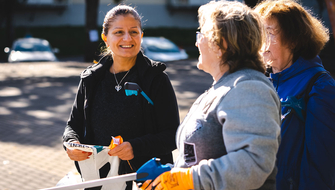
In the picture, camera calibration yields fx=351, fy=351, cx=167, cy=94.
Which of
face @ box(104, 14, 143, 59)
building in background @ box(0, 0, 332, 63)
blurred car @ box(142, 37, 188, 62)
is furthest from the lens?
building in background @ box(0, 0, 332, 63)

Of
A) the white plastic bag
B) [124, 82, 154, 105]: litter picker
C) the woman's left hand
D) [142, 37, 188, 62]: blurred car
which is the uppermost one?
[124, 82, 154, 105]: litter picker

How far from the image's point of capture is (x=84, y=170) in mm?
2412

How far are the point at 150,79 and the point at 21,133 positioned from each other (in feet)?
15.2

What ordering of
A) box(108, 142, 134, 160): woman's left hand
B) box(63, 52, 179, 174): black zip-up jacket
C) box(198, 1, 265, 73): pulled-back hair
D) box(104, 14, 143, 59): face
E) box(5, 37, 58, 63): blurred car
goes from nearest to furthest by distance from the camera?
box(198, 1, 265, 73): pulled-back hair → box(108, 142, 134, 160): woman's left hand → box(63, 52, 179, 174): black zip-up jacket → box(104, 14, 143, 59): face → box(5, 37, 58, 63): blurred car

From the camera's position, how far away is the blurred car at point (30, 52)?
1446cm

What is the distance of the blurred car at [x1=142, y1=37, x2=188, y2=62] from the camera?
12.9 m

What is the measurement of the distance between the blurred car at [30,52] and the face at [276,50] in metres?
13.4

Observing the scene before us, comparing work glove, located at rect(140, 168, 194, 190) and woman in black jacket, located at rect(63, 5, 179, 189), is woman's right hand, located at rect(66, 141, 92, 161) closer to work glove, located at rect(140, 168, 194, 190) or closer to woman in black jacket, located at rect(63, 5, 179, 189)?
woman in black jacket, located at rect(63, 5, 179, 189)

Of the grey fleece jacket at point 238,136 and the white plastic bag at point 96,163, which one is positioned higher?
the grey fleece jacket at point 238,136

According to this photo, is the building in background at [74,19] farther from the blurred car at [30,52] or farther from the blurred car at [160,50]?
the blurred car at [160,50]

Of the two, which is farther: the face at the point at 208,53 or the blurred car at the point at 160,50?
the blurred car at the point at 160,50

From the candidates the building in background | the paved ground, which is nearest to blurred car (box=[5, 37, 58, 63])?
the paved ground

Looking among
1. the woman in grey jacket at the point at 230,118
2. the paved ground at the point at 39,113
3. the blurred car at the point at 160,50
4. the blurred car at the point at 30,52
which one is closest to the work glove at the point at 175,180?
the woman in grey jacket at the point at 230,118

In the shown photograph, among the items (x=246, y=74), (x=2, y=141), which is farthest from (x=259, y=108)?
(x=2, y=141)
